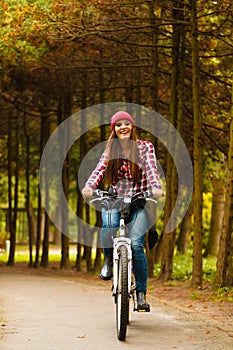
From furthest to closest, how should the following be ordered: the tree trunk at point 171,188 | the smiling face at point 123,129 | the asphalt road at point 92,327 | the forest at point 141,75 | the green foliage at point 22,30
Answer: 1. the tree trunk at point 171,188
2. the green foliage at point 22,30
3. the forest at point 141,75
4. the smiling face at point 123,129
5. the asphalt road at point 92,327

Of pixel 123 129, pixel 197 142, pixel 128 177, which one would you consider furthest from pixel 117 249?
pixel 197 142

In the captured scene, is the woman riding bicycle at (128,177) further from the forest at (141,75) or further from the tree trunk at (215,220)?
the tree trunk at (215,220)

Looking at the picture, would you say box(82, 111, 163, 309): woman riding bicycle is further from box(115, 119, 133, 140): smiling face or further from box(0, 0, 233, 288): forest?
box(0, 0, 233, 288): forest

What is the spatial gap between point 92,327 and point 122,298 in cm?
121

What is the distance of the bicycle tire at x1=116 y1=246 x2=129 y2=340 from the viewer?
829 centimetres

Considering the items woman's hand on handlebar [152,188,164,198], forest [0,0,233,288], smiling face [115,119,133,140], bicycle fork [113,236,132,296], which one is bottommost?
bicycle fork [113,236,132,296]

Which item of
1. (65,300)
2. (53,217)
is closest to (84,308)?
(65,300)

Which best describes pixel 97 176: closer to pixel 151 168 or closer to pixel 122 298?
pixel 151 168

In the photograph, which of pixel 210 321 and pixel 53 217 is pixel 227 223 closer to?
pixel 210 321

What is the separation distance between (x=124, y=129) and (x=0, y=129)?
21.7 meters

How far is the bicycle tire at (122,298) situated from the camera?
27.2ft

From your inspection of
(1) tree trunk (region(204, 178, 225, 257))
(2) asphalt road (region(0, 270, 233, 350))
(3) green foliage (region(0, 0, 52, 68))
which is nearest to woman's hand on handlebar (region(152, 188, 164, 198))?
(2) asphalt road (region(0, 270, 233, 350))

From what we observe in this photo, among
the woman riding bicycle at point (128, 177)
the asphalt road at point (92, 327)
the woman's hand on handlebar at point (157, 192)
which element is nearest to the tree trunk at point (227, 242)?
the asphalt road at point (92, 327)

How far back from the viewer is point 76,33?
16.6 m
